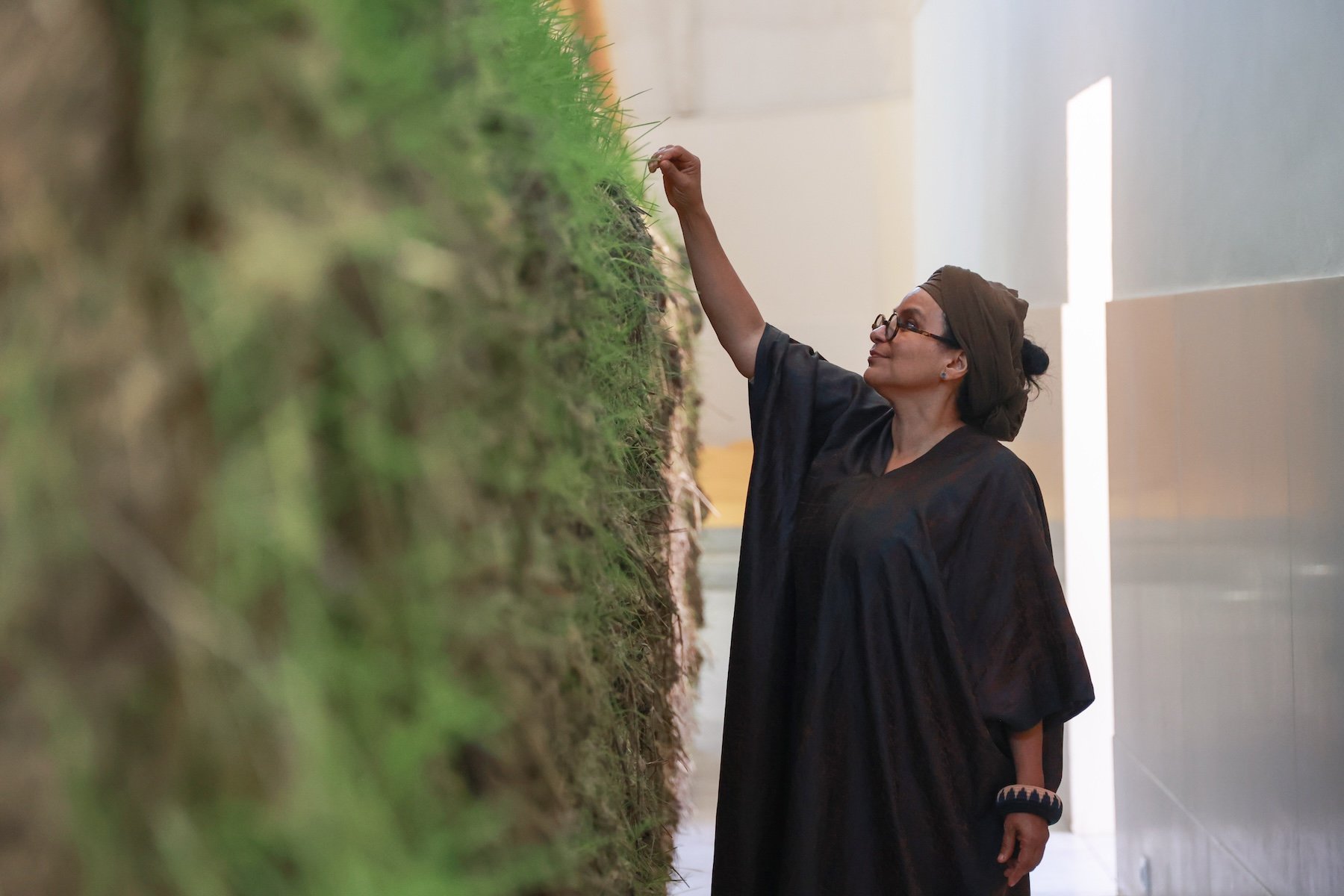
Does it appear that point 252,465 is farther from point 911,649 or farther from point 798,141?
point 798,141

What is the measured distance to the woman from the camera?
1.55 metres

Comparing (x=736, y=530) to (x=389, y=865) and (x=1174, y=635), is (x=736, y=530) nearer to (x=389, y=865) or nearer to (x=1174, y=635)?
(x=1174, y=635)

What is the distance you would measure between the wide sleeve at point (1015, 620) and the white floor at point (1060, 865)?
1359mm

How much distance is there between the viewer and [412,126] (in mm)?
366

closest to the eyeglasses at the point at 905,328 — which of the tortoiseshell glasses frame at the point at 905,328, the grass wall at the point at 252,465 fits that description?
the tortoiseshell glasses frame at the point at 905,328

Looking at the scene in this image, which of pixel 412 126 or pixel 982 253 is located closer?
pixel 412 126

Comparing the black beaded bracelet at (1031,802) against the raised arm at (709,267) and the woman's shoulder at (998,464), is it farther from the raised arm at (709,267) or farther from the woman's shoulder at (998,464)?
the raised arm at (709,267)

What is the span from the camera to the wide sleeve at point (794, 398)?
1734 mm

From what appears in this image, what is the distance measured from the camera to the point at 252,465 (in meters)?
0.30

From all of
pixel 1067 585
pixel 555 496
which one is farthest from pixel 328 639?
pixel 1067 585

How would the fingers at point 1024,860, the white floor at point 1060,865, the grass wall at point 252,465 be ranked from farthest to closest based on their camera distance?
1. the white floor at point 1060,865
2. the fingers at point 1024,860
3. the grass wall at point 252,465

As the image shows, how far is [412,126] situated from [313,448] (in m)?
0.12

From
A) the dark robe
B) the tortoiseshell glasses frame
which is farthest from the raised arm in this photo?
the dark robe

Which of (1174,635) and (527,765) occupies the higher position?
(527,765)
